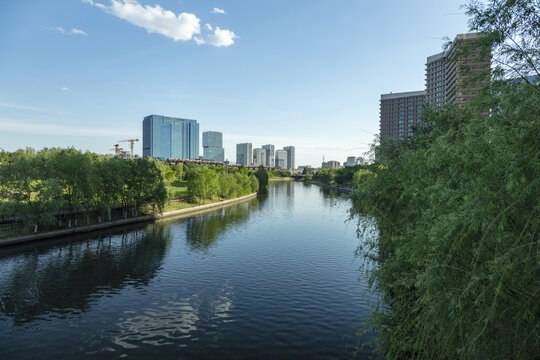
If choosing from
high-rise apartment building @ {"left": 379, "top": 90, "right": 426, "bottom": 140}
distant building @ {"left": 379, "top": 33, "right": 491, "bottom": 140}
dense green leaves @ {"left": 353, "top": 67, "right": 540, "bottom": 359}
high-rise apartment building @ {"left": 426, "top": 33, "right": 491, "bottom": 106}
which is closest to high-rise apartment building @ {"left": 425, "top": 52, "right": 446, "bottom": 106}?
distant building @ {"left": 379, "top": 33, "right": 491, "bottom": 140}

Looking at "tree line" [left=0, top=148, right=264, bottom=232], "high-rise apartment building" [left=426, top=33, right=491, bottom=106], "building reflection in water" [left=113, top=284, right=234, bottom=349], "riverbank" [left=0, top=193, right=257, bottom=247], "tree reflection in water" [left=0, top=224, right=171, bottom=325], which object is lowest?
"building reflection in water" [left=113, top=284, right=234, bottom=349]

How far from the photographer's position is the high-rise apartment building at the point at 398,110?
187 m

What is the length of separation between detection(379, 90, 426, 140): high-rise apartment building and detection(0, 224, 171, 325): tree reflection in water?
17761 cm

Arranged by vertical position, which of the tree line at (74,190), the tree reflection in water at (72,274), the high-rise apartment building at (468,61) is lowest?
the tree reflection in water at (72,274)

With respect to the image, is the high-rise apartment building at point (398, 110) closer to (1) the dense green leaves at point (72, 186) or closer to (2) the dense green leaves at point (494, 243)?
(1) the dense green leaves at point (72, 186)

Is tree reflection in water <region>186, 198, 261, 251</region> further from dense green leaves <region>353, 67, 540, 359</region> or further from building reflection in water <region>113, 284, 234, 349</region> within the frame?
dense green leaves <region>353, 67, 540, 359</region>

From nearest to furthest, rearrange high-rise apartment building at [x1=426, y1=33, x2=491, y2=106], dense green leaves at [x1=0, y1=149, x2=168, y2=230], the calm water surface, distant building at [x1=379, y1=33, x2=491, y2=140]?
high-rise apartment building at [x1=426, y1=33, x2=491, y2=106] → distant building at [x1=379, y1=33, x2=491, y2=140] → the calm water surface → dense green leaves at [x1=0, y1=149, x2=168, y2=230]

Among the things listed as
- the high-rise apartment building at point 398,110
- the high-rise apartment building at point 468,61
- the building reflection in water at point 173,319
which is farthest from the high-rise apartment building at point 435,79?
the high-rise apartment building at point 468,61

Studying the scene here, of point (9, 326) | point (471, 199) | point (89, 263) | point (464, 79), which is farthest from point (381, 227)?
point (89, 263)

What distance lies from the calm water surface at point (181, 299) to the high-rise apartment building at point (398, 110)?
168599 mm

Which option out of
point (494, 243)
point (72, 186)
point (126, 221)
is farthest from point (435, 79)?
point (494, 243)

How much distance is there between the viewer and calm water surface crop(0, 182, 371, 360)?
1789cm

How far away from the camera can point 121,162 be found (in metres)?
57.3

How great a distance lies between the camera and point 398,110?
193m
